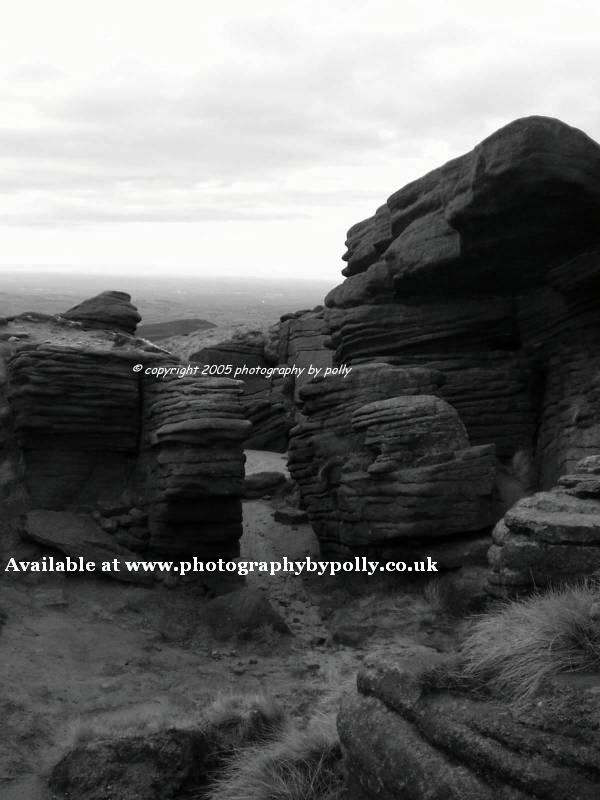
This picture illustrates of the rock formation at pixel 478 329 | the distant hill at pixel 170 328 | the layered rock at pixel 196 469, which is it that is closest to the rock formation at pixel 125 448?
the layered rock at pixel 196 469

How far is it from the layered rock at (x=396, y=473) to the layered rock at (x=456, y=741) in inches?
466

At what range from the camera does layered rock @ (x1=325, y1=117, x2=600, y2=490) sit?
21047mm

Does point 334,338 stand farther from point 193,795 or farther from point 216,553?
point 193,795

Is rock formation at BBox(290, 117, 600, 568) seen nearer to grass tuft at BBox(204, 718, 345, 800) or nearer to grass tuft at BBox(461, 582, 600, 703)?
grass tuft at BBox(204, 718, 345, 800)

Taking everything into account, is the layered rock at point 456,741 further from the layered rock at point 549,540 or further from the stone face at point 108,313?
the stone face at point 108,313

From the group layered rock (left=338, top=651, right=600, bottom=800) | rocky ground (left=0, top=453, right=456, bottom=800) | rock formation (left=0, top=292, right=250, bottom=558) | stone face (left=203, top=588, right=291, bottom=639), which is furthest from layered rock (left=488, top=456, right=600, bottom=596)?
rock formation (left=0, top=292, right=250, bottom=558)

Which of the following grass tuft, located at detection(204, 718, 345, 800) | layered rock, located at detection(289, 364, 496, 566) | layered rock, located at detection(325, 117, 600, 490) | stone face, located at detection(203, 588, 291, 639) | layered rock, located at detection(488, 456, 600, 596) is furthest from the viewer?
layered rock, located at detection(325, 117, 600, 490)

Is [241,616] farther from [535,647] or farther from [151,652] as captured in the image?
[535,647]

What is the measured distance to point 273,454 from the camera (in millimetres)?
38000

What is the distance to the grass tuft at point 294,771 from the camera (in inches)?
328

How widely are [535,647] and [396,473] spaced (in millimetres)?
12783

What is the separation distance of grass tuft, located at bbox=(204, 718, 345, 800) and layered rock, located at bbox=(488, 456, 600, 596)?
10.4ft

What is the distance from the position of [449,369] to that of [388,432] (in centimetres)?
497

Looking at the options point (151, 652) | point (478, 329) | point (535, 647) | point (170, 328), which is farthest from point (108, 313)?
point (170, 328)
